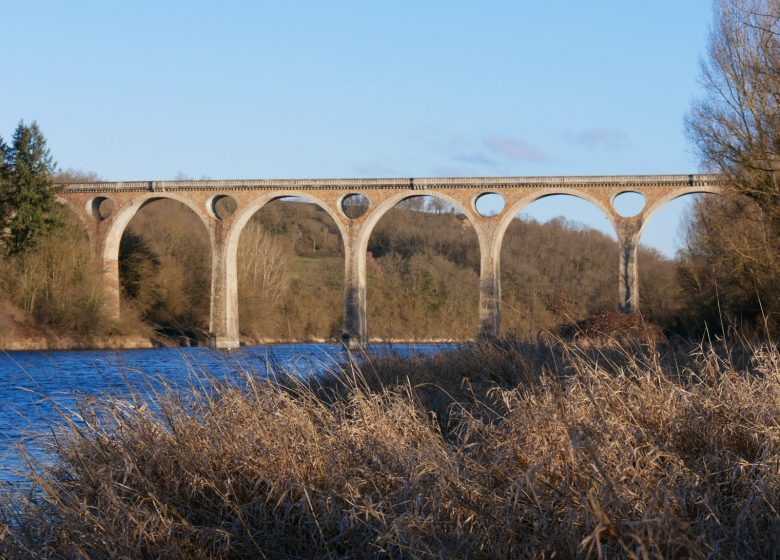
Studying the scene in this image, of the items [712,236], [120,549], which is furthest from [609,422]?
[712,236]

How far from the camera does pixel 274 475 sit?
14.8ft

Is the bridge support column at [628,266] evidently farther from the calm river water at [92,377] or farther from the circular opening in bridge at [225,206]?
the circular opening in bridge at [225,206]

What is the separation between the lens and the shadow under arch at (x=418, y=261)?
35500 millimetres

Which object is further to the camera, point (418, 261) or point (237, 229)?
point (418, 261)

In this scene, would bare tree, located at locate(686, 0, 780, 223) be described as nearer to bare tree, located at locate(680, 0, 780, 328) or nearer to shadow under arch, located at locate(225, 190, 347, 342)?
bare tree, located at locate(680, 0, 780, 328)

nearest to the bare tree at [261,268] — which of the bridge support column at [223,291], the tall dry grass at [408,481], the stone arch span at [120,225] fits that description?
the bridge support column at [223,291]

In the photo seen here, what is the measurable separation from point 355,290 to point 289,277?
9720 millimetres

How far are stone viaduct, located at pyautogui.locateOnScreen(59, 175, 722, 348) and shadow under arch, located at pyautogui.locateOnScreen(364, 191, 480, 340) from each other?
1.67 feet

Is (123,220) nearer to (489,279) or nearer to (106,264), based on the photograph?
(106,264)

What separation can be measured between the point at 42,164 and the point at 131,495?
3045 cm

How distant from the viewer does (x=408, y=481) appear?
13.8 feet

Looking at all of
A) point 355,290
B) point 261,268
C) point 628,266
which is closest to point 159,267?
point 261,268

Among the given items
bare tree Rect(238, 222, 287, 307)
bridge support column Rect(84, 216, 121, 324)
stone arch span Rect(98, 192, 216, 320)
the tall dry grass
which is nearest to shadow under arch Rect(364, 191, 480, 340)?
bare tree Rect(238, 222, 287, 307)

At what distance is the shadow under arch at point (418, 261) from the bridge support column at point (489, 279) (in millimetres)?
1228
